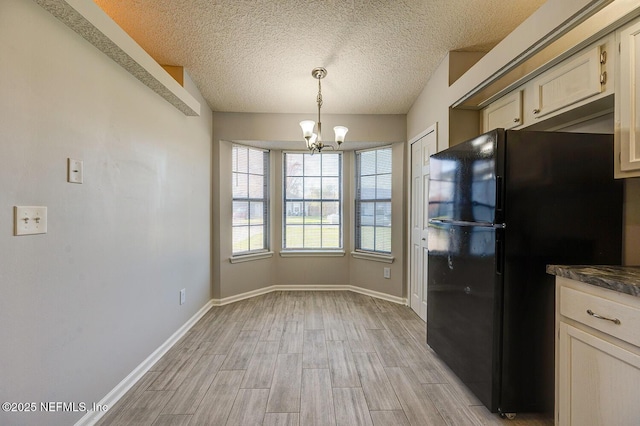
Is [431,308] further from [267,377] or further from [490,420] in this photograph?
[267,377]

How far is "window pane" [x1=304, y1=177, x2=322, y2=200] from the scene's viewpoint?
4.23 m

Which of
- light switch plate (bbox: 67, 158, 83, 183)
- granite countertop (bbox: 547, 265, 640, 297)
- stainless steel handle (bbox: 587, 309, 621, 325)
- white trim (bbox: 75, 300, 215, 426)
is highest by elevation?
light switch plate (bbox: 67, 158, 83, 183)

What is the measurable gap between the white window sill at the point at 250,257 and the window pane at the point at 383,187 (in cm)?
181

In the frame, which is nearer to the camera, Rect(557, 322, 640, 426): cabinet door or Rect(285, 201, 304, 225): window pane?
Rect(557, 322, 640, 426): cabinet door

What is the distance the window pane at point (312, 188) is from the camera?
13.9 feet

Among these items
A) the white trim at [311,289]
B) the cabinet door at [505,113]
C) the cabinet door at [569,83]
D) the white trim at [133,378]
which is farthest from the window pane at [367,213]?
the white trim at [133,378]

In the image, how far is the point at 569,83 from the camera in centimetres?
163

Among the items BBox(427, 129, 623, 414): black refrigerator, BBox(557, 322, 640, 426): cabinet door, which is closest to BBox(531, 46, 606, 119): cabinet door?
BBox(427, 129, 623, 414): black refrigerator

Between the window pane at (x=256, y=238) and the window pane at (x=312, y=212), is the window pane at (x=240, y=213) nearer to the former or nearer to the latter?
the window pane at (x=256, y=238)

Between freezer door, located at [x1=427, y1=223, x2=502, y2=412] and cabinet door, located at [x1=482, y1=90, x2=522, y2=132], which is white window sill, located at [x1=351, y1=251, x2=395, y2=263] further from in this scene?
cabinet door, located at [x1=482, y1=90, x2=522, y2=132]

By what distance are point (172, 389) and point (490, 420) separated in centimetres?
202

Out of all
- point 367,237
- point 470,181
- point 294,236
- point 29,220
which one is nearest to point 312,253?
point 294,236

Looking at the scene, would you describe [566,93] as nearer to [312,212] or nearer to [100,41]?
[100,41]

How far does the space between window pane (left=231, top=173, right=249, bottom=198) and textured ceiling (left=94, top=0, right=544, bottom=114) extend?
1.06m
